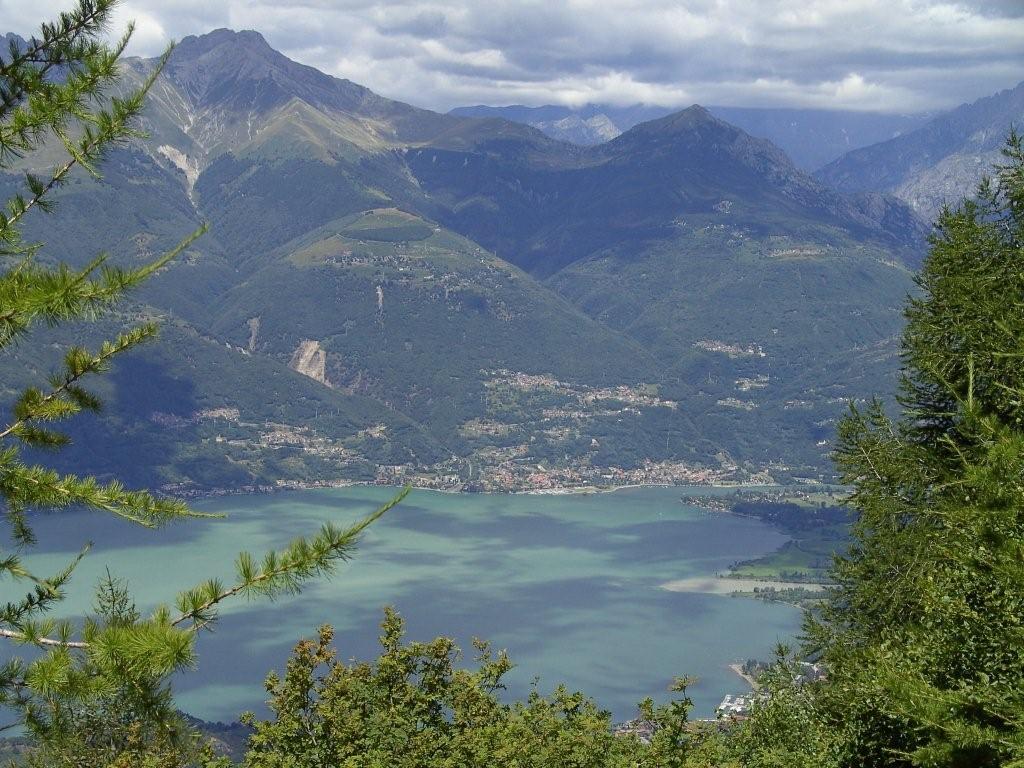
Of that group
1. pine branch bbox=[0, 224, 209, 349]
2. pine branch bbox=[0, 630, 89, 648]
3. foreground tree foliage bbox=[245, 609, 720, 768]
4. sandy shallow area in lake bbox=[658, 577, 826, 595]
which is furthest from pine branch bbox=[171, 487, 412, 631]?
sandy shallow area in lake bbox=[658, 577, 826, 595]

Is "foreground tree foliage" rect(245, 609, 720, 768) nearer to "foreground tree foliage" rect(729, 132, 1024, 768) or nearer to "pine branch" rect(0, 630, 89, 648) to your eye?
"foreground tree foliage" rect(729, 132, 1024, 768)

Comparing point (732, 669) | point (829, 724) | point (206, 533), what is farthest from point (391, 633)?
point (206, 533)

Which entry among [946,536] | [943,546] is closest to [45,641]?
[943,546]

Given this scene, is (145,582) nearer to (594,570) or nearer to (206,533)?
(206,533)

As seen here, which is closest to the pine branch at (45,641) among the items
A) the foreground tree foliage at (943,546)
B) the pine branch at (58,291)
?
the pine branch at (58,291)

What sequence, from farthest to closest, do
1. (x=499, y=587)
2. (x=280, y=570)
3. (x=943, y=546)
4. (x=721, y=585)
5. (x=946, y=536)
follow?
1. (x=721, y=585)
2. (x=499, y=587)
3. (x=946, y=536)
4. (x=943, y=546)
5. (x=280, y=570)

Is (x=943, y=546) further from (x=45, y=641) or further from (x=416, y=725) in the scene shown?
(x=45, y=641)

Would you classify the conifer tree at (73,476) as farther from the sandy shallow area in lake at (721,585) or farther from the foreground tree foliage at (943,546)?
the sandy shallow area in lake at (721,585)
